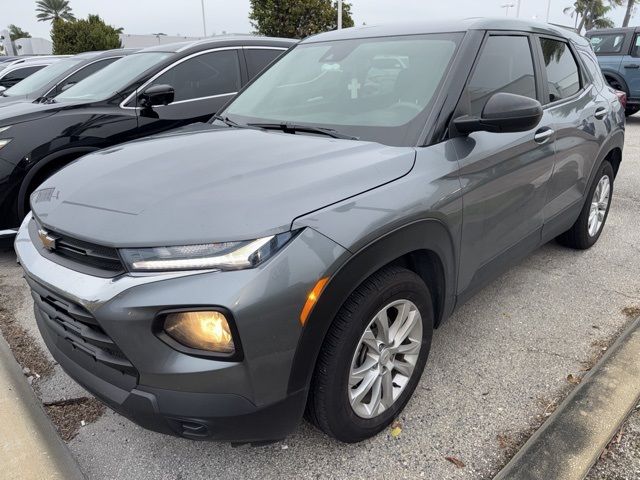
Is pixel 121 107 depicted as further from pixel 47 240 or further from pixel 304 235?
pixel 304 235

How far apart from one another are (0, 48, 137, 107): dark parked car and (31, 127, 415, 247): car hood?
14.8ft

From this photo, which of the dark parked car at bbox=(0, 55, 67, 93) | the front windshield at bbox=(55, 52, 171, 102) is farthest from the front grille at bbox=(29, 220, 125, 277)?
the dark parked car at bbox=(0, 55, 67, 93)

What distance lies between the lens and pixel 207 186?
1.92 metres

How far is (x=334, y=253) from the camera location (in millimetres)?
1747

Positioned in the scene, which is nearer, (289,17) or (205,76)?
(205,76)

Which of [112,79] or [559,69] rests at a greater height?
[559,69]

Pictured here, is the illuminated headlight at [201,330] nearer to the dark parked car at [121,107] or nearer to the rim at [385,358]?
the rim at [385,358]

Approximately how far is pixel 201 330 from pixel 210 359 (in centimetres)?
10

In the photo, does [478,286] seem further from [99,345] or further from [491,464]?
[99,345]

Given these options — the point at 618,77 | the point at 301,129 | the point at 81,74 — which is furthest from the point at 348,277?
the point at 618,77

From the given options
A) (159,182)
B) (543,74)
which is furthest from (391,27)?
(159,182)

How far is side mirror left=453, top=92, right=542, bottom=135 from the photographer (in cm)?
229

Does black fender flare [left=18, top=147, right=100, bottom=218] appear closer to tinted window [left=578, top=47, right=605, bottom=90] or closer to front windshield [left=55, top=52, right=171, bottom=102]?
front windshield [left=55, top=52, right=171, bottom=102]

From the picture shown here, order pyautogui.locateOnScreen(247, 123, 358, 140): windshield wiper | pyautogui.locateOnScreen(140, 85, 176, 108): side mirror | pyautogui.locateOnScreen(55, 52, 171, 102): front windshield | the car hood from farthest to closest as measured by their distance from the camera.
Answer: pyautogui.locateOnScreen(55, 52, 171, 102): front windshield
pyautogui.locateOnScreen(140, 85, 176, 108): side mirror
pyautogui.locateOnScreen(247, 123, 358, 140): windshield wiper
the car hood
